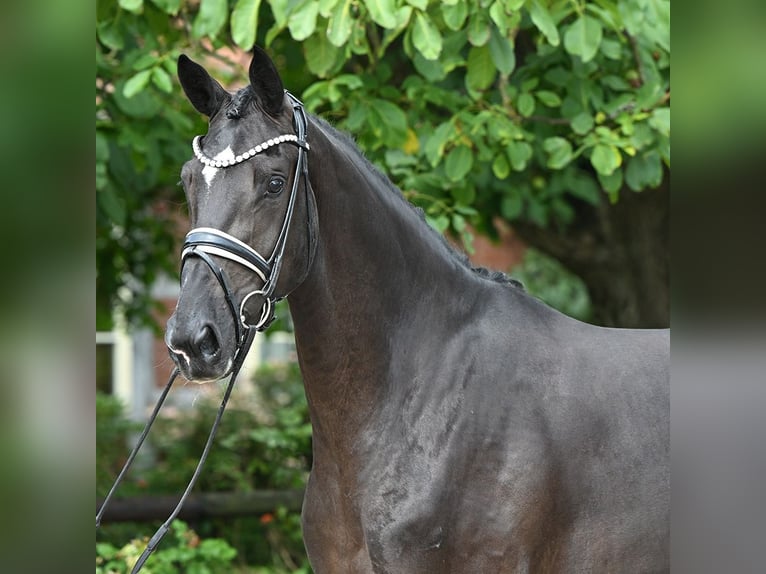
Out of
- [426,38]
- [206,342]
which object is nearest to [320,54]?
[426,38]

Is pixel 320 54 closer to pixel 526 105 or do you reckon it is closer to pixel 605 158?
pixel 526 105

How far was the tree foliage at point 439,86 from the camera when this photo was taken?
3963mm

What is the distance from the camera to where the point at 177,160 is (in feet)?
17.8

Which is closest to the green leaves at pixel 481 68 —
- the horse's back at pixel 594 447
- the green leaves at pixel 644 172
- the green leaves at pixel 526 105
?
the green leaves at pixel 526 105

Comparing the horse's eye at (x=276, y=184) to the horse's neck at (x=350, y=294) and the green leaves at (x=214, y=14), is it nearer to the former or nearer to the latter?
the horse's neck at (x=350, y=294)

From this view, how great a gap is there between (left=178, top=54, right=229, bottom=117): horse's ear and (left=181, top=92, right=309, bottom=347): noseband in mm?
144

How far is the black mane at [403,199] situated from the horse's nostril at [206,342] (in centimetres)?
81

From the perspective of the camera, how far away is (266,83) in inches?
97.4

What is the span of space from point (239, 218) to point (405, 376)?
713mm

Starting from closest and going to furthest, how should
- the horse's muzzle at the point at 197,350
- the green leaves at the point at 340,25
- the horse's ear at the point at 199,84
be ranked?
the horse's muzzle at the point at 197,350, the horse's ear at the point at 199,84, the green leaves at the point at 340,25
